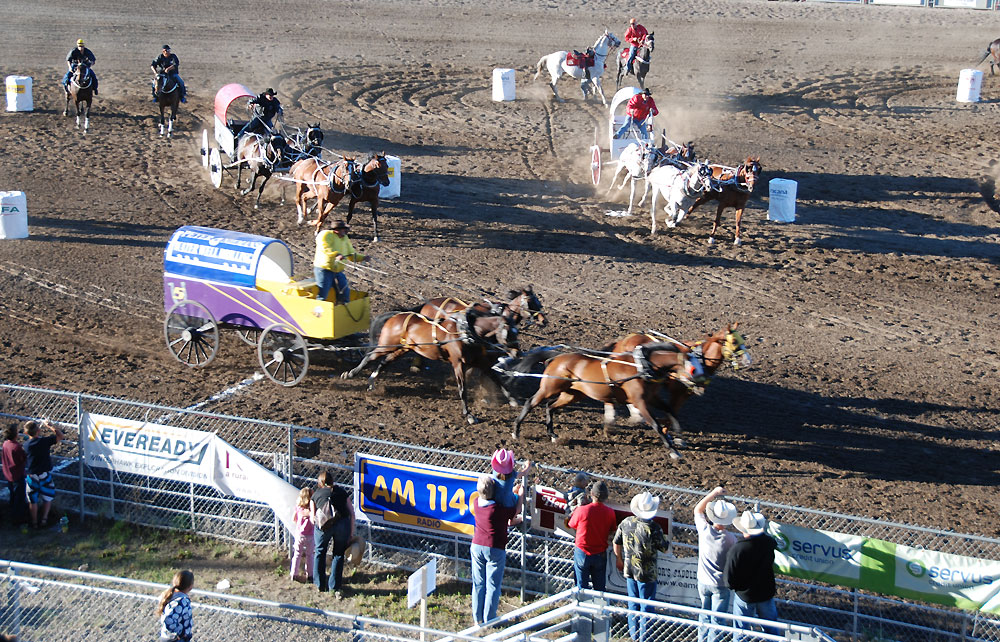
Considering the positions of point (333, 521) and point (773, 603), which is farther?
point (333, 521)

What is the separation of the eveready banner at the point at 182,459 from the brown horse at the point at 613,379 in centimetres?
359

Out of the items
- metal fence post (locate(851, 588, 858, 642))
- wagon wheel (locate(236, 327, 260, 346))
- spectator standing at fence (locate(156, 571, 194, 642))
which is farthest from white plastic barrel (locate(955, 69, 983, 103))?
spectator standing at fence (locate(156, 571, 194, 642))

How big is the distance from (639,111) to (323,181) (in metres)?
7.41

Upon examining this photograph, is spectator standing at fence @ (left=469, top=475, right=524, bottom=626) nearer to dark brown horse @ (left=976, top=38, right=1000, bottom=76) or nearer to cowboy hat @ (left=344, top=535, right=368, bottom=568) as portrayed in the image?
cowboy hat @ (left=344, top=535, right=368, bottom=568)

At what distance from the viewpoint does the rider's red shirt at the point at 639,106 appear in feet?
74.7

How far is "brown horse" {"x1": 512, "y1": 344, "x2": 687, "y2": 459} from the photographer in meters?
12.0

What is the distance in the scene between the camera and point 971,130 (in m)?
27.9

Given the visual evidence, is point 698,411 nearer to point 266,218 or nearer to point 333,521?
point 333,521

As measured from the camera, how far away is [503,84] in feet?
99.1

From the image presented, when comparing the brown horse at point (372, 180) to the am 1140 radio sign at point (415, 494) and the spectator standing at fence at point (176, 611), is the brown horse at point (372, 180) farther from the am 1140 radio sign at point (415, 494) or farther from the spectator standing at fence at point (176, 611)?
the spectator standing at fence at point (176, 611)

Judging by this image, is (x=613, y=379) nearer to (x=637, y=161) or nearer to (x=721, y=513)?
(x=721, y=513)

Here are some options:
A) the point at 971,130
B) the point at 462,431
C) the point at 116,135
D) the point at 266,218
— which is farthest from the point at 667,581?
the point at 971,130

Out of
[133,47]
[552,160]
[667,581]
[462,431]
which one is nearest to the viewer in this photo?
[667,581]

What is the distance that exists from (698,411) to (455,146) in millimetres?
14058
